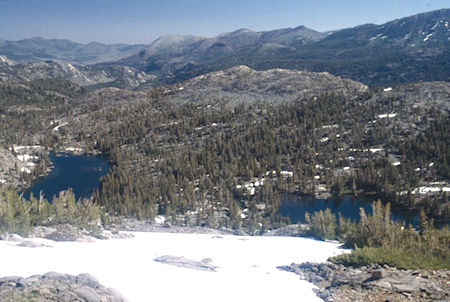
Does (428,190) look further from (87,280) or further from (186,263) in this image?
(87,280)

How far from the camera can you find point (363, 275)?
20.5m

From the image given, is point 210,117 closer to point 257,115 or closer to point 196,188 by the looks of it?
point 257,115

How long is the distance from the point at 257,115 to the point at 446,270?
92911 mm

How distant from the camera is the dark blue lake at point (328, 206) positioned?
5812 centimetres

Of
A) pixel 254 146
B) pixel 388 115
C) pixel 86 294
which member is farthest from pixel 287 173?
pixel 86 294

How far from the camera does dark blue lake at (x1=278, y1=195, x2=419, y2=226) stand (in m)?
58.1

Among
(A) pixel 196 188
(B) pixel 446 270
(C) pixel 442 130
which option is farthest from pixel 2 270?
(C) pixel 442 130

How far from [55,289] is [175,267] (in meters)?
7.35

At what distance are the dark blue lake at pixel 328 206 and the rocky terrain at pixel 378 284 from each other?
116 ft

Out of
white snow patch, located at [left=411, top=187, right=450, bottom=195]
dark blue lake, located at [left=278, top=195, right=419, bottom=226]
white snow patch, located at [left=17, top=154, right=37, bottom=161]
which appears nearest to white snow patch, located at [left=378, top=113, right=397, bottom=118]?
white snow patch, located at [left=411, top=187, right=450, bottom=195]

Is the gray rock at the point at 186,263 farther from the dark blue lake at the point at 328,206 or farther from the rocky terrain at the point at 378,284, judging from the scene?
the dark blue lake at the point at 328,206

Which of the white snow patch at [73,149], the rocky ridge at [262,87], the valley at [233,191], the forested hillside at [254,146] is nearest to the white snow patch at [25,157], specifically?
the valley at [233,191]

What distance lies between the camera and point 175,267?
2256 cm

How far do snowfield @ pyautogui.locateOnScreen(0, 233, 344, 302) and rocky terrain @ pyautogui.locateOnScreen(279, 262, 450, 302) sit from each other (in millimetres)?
1097
